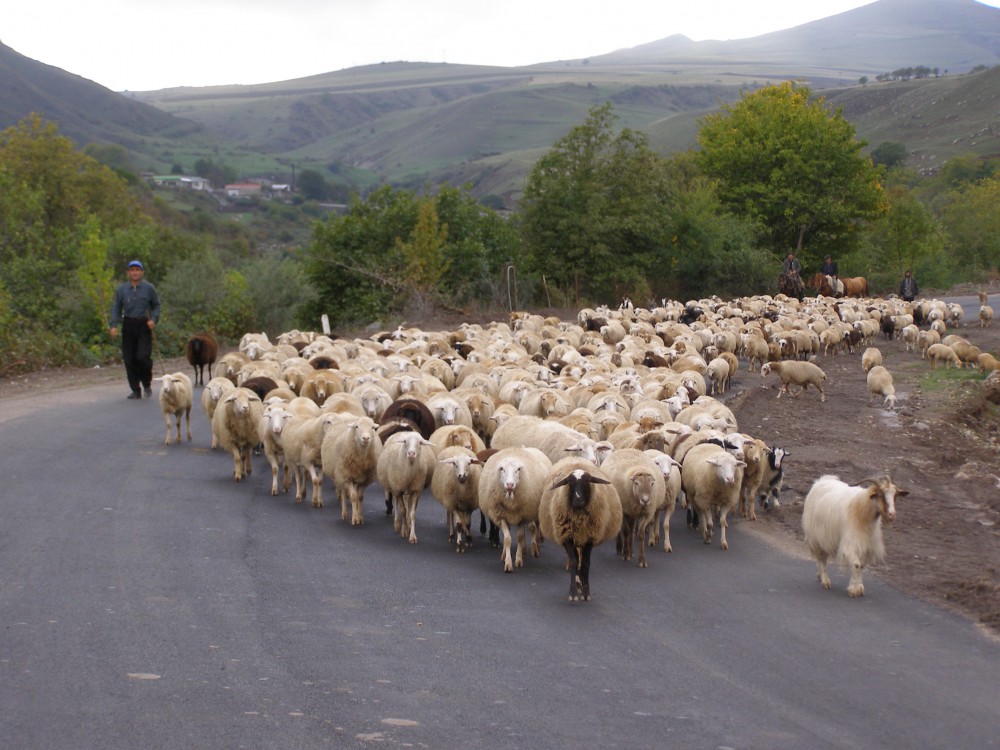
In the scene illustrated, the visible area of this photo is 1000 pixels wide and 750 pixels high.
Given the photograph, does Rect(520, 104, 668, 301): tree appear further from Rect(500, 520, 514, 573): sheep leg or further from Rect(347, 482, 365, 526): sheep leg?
Rect(500, 520, 514, 573): sheep leg

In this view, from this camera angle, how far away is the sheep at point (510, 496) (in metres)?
9.47

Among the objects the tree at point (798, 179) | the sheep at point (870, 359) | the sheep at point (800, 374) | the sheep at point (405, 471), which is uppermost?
the tree at point (798, 179)

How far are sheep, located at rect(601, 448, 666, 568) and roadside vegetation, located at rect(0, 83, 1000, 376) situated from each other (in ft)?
51.2

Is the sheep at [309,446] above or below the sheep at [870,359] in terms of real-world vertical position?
above

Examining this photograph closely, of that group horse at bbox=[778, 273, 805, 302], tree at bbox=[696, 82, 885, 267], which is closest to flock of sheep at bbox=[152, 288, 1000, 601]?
horse at bbox=[778, 273, 805, 302]

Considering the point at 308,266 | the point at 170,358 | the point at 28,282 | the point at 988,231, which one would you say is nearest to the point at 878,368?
the point at 170,358

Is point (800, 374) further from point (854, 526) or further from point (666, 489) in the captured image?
point (854, 526)

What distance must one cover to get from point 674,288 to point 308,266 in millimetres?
14530

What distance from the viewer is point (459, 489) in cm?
1029

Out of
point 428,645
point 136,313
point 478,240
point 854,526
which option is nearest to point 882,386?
point 854,526

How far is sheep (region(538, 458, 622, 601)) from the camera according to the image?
8.73 meters

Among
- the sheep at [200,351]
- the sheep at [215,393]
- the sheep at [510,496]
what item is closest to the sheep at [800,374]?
the sheep at [200,351]

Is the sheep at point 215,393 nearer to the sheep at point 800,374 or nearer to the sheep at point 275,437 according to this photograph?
the sheep at point 275,437

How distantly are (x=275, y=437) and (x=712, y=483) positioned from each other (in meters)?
4.96
